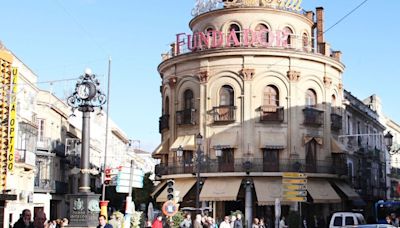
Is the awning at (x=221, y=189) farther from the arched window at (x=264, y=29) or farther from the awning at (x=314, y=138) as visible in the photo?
the arched window at (x=264, y=29)

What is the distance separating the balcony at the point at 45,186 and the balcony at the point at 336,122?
22.5m

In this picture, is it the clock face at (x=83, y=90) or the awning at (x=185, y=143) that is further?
the awning at (x=185, y=143)

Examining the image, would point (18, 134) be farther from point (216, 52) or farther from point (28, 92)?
point (216, 52)

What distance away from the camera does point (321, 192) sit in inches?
1515

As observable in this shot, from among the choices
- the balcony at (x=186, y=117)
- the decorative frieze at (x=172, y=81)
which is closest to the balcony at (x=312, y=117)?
the balcony at (x=186, y=117)

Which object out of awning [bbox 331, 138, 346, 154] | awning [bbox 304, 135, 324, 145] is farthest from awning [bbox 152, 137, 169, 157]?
awning [bbox 331, 138, 346, 154]

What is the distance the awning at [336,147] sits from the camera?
1596 inches

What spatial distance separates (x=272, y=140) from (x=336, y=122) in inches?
217

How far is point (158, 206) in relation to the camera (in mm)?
44406

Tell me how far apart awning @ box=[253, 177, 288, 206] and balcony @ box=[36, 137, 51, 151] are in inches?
753

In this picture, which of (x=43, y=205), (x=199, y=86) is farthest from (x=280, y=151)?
(x=43, y=205)

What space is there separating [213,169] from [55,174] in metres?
18.5

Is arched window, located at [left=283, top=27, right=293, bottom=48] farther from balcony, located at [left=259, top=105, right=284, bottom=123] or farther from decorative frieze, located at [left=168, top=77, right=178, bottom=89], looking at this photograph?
decorative frieze, located at [left=168, top=77, right=178, bottom=89]

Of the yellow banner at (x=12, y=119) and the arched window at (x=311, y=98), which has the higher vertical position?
the arched window at (x=311, y=98)
